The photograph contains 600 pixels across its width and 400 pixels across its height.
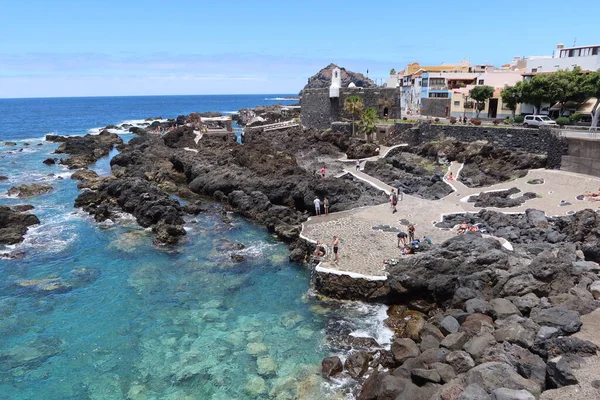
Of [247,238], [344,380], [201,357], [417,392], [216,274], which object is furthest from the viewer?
[247,238]

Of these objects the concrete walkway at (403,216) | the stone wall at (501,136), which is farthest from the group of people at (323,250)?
the stone wall at (501,136)

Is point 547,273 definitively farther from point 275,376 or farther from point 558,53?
point 558,53

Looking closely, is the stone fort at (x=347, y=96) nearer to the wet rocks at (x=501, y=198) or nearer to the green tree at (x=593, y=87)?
the green tree at (x=593, y=87)

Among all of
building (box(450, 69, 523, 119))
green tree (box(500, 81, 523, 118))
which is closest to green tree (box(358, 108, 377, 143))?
building (box(450, 69, 523, 119))

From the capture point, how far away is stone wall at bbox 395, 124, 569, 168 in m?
35.9

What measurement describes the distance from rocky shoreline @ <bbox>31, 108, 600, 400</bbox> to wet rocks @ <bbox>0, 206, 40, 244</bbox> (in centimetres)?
476

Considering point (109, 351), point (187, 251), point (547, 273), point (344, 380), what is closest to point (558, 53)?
point (547, 273)

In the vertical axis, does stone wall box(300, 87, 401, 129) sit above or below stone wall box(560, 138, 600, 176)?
above

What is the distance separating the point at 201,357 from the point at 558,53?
6093 centimetres

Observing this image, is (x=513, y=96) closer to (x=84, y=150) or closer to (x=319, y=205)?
(x=319, y=205)

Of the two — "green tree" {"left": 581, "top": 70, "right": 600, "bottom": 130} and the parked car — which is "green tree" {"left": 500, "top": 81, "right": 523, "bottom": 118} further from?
"green tree" {"left": 581, "top": 70, "right": 600, "bottom": 130}

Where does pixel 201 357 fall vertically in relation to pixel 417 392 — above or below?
below

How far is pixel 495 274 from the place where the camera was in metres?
19.4

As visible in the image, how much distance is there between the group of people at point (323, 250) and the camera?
2157cm
